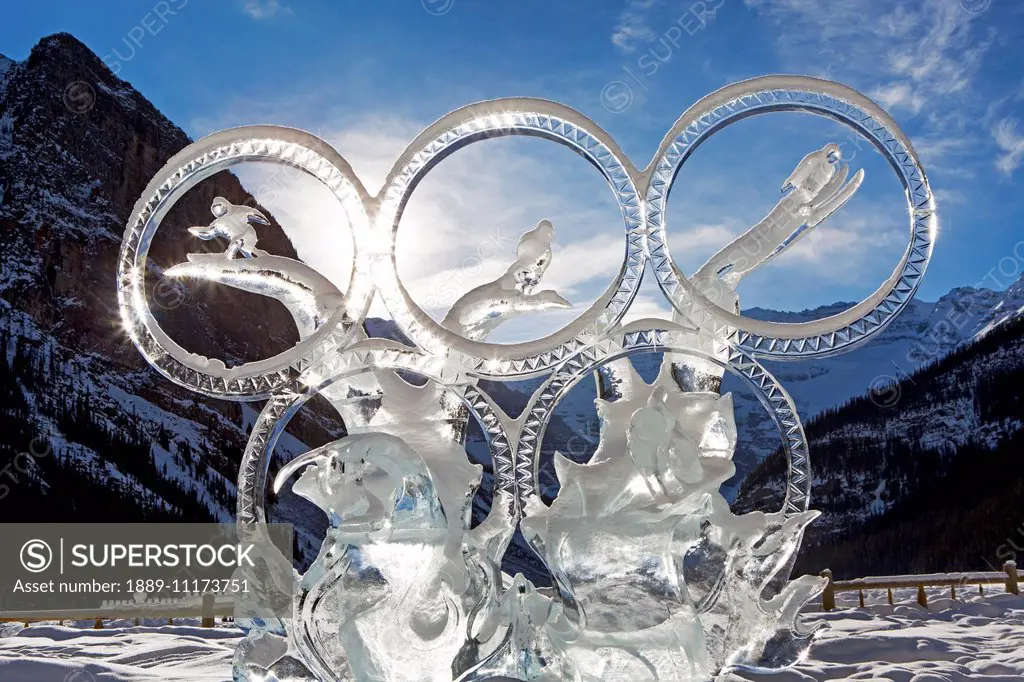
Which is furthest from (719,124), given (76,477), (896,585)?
(76,477)

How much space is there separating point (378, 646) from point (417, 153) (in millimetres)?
1752

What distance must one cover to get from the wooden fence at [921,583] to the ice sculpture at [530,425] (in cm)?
435

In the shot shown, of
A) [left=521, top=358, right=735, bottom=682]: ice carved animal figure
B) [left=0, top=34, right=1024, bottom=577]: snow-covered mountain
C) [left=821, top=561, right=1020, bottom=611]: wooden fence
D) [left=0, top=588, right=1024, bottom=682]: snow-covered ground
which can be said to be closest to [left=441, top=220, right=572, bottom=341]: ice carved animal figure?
[left=521, top=358, right=735, bottom=682]: ice carved animal figure

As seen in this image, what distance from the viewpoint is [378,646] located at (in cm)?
277

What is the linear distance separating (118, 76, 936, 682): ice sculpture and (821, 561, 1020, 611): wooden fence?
435 cm

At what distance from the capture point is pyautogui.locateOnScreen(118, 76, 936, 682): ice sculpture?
278 centimetres

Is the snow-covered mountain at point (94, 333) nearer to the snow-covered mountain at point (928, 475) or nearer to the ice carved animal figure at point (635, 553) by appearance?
the snow-covered mountain at point (928, 475)

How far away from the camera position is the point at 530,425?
3.22 meters

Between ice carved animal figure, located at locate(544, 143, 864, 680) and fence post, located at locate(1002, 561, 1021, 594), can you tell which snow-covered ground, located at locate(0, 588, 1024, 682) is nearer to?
ice carved animal figure, located at locate(544, 143, 864, 680)

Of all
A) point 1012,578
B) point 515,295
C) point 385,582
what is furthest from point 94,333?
point 385,582

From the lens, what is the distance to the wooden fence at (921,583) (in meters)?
7.15

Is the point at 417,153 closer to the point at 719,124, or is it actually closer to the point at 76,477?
the point at 719,124

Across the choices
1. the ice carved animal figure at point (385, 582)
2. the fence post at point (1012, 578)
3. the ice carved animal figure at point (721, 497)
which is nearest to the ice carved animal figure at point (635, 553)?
the ice carved animal figure at point (721, 497)

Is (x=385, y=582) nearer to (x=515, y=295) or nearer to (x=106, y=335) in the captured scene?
(x=515, y=295)
